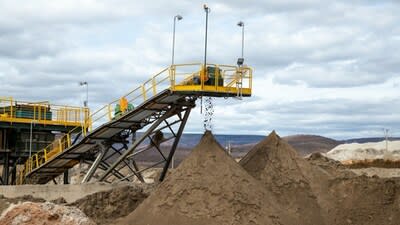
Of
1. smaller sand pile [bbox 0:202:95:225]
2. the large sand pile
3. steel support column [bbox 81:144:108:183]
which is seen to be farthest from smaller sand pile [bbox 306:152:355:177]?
smaller sand pile [bbox 0:202:95:225]

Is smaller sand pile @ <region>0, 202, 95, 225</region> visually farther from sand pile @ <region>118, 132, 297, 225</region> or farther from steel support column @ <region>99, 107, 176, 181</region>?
steel support column @ <region>99, 107, 176, 181</region>

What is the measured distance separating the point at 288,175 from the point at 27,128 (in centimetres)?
1437

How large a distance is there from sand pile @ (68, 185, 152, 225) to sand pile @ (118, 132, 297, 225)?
11.5 feet

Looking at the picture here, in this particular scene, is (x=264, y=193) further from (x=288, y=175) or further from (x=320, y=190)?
(x=320, y=190)

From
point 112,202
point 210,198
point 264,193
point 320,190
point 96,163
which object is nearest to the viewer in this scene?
point 210,198

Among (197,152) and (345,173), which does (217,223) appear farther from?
(345,173)

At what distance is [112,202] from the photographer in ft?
76.7

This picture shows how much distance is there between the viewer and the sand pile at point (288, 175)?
63.6ft

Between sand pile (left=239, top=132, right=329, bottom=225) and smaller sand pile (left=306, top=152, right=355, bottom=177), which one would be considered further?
smaller sand pile (left=306, top=152, right=355, bottom=177)

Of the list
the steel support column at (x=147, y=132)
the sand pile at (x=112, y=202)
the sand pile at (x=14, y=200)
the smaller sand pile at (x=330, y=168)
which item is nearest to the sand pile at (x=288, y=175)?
the smaller sand pile at (x=330, y=168)

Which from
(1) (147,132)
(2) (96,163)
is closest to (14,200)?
(2) (96,163)

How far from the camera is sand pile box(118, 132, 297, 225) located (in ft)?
58.2

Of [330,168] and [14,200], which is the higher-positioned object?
[330,168]

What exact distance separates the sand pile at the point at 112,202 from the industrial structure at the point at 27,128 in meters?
5.88
